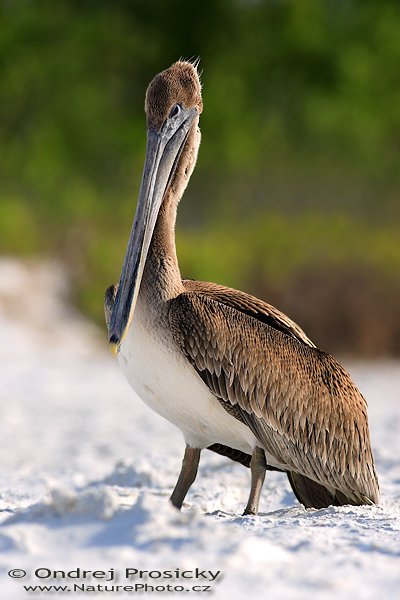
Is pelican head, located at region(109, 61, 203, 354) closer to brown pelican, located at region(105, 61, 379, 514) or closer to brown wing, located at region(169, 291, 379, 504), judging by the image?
brown pelican, located at region(105, 61, 379, 514)

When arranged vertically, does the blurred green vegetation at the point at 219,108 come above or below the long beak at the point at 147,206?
above

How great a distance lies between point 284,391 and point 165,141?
46.4 inches

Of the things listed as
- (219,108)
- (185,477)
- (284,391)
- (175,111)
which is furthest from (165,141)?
(219,108)

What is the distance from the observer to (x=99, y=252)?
16.3 metres

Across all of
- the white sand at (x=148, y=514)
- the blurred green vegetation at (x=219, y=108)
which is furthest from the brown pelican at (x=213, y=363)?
the blurred green vegetation at (x=219, y=108)

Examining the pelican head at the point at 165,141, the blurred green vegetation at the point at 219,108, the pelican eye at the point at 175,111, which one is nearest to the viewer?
the pelican head at the point at 165,141

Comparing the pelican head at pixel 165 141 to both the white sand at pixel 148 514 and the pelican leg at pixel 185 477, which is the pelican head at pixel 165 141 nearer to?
the pelican leg at pixel 185 477

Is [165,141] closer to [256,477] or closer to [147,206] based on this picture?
[147,206]

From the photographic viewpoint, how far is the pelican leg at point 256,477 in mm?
4367

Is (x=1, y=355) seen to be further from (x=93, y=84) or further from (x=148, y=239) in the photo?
(x=93, y=84)

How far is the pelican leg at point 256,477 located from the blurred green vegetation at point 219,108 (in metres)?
16.0

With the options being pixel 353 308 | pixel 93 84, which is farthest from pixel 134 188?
pixel 353 308

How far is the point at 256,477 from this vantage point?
4406 millimetres

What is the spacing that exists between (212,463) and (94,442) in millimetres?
1790
